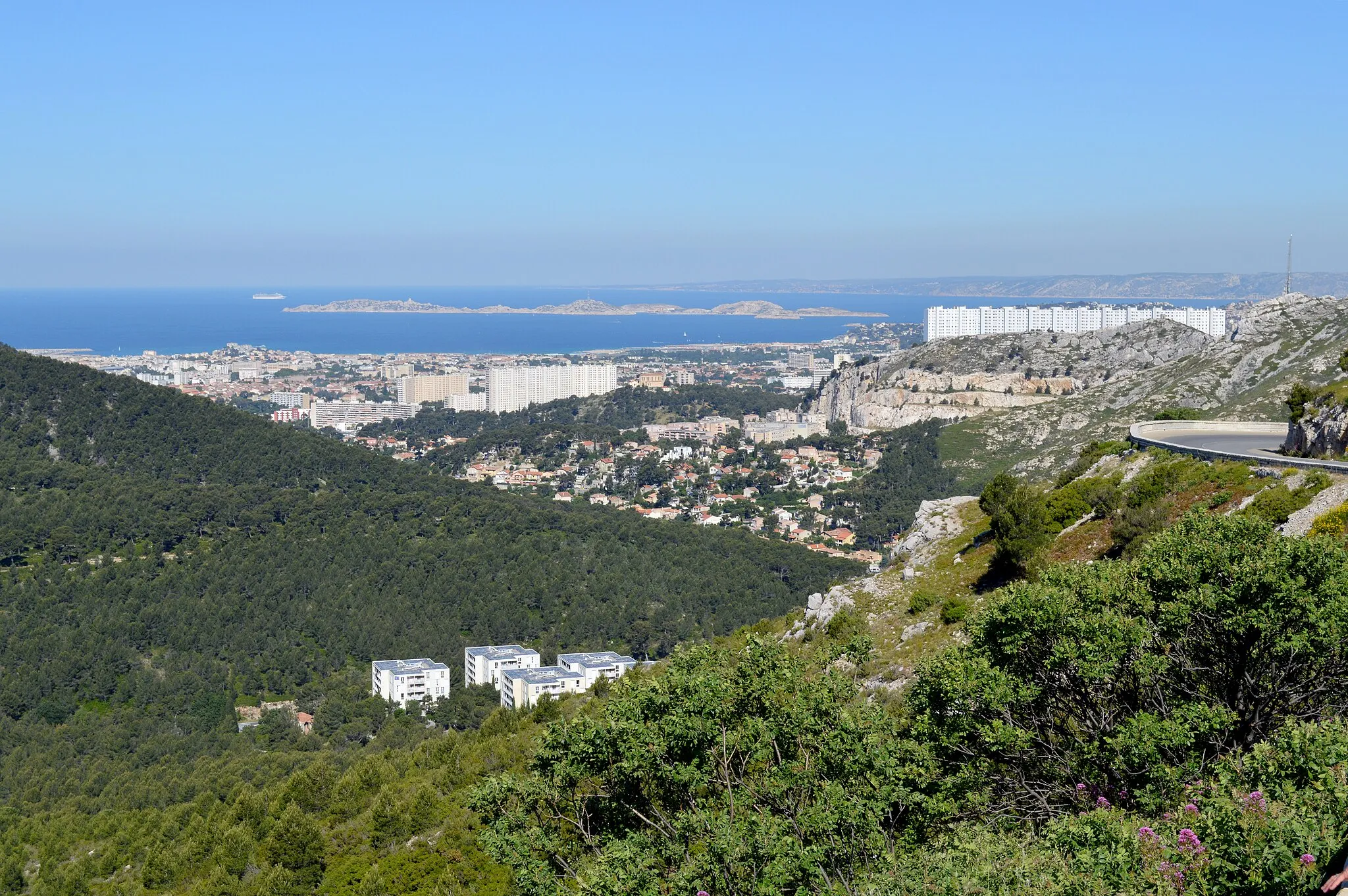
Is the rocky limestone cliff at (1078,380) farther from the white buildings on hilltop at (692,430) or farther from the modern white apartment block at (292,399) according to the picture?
the modern white apartment block at (292,399)

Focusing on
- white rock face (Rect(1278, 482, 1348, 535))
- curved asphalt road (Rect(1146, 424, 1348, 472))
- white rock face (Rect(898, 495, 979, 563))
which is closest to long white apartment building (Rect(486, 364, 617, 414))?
white rock face (Rect(898, 495, 979, 563))

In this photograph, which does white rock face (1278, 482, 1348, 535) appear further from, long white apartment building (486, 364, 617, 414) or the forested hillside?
long white apartment building (486, 364, 617, 414)

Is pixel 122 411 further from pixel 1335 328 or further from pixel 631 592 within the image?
pixel 1335 328

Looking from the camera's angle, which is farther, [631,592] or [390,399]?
[390,399]

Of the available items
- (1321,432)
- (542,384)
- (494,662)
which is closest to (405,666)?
(494,662)

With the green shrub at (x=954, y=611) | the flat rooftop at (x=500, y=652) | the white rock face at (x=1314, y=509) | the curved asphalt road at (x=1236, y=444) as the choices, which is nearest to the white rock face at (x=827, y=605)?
the green shrub at (x=954, y=611)

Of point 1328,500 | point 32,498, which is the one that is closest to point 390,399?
point 32,498
